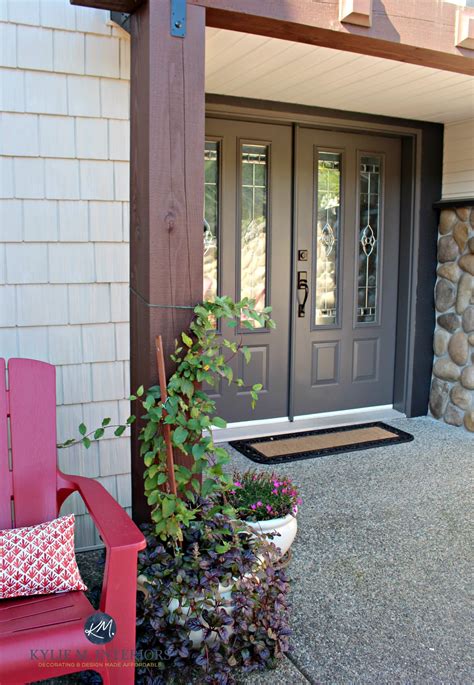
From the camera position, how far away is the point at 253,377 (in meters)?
4.33

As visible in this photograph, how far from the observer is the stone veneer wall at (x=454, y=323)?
4484mm

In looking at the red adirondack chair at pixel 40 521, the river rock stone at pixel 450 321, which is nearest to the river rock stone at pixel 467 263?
the river rock stone at pixel 450 321

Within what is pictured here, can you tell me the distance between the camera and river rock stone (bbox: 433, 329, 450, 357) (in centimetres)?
470

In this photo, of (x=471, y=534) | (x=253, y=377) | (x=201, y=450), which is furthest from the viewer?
(x=253, y=377)

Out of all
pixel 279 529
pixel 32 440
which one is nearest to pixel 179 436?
pixel 32 440

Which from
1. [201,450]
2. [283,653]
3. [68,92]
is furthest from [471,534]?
[68,92]

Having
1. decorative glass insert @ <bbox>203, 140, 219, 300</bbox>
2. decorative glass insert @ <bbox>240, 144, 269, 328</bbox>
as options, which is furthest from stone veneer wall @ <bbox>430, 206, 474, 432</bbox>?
decorative glass insert @ <bbox>203, 140, 219, 300</bbox>

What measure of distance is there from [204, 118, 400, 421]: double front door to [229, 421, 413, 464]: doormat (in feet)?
0.76

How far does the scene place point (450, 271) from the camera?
15.2 ft

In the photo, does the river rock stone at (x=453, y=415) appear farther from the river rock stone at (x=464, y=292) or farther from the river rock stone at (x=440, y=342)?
the river rock stone at (x=464, y=292)

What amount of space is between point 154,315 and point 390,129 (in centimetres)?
293

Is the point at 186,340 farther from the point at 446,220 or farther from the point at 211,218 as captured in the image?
the point at 446,220

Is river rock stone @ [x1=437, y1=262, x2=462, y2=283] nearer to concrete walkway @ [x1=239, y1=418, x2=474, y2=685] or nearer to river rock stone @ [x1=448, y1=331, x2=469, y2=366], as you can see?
river rock stone @ [x1=448, y1=331, x2=469, y2=366]

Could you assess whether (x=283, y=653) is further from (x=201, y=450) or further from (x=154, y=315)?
(x=154, y=315)
